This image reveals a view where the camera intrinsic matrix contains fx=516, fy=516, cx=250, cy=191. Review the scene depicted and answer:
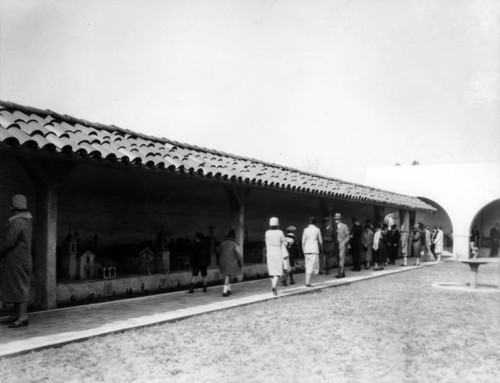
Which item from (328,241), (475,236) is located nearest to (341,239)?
(328,241)

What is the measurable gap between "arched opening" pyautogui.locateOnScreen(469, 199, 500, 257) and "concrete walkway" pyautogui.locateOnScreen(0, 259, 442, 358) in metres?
18.8

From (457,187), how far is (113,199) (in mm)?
20208

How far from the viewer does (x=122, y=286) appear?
9.70 m

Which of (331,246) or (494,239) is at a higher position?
(331,246)

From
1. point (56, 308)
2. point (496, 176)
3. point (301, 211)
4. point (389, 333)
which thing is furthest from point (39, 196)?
point (496, 176)

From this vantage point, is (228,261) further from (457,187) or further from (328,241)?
(457,187)

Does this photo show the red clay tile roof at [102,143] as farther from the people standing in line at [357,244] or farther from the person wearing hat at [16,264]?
the people standing in line at [357,244]

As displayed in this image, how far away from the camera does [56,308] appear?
799 centimetres

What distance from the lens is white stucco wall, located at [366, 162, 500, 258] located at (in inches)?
986

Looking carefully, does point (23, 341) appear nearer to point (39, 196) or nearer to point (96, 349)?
point (96, 349)

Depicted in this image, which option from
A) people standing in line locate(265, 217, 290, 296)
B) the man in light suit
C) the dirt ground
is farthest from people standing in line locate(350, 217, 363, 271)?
the dirt ground

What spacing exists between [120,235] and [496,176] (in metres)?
19.6

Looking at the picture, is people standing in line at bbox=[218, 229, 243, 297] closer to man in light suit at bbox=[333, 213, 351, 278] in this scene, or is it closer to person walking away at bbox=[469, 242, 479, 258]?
man in light suit at bbox=[333, 213, 351, 278]

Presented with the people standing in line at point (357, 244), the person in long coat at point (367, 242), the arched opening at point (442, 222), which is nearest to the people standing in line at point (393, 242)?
the person in long coat at point (367, 242)
